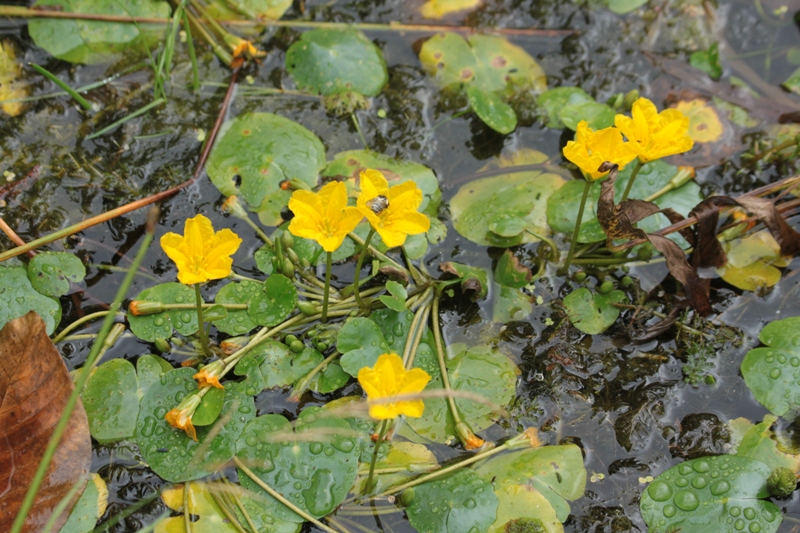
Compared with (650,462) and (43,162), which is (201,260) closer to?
(43,162)

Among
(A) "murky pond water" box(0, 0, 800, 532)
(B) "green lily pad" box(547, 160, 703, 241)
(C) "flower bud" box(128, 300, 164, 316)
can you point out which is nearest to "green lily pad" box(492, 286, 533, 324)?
→ (A) "murky pond water" box(0, 0, 800, 532)

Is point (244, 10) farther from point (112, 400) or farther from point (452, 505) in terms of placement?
point (452, 505)

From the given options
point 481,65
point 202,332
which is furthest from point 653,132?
point 202,332

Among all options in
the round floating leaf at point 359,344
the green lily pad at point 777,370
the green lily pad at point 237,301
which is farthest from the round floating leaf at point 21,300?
the green lily pad at point 777,370

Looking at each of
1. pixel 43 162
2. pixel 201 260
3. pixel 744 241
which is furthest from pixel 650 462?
pixel 43 162

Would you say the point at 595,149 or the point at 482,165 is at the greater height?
the point at 595,149

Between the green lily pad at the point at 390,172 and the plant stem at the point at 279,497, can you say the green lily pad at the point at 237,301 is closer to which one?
the plant stem at the point at 279,497
